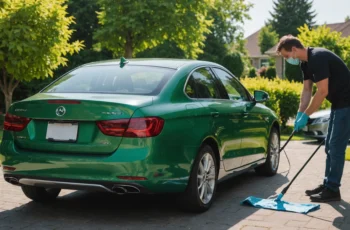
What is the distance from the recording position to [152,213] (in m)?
5.63

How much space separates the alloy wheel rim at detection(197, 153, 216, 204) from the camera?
18.5 feet

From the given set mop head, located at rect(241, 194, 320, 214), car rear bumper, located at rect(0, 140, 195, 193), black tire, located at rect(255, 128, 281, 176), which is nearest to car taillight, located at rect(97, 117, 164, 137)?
car rear bumper, located at rect(0, 140, 195, 193)

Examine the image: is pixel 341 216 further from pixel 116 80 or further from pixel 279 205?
pixel 116 80

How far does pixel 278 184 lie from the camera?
7.48 meters

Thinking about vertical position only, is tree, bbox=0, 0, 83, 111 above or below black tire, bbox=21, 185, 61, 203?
above

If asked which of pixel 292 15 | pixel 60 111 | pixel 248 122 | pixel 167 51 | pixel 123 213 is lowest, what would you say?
pixel 123 213

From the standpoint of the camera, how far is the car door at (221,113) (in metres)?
5.92

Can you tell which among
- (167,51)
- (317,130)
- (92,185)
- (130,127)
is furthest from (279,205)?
(167,51)

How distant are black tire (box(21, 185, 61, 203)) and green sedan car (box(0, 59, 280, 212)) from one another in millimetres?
12

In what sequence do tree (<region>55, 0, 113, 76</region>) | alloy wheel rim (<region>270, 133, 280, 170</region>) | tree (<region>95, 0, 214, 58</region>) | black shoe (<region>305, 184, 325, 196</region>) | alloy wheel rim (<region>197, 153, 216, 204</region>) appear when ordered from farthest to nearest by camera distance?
tree (<region>55, 0, 113, 76</region>)
tree (<region>95, 0, 214, 58</region>)
alloy wheel rim (<region>270, 133, 280, 170</region>)
black shoe (<region>305, 184, 325, 196</region>)
alloy wheel rim (<region>197, 153, 216, 204</region>)

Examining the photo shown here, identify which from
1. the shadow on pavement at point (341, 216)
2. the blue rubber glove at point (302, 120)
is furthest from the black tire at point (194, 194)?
the blue rubber glove at point (302, 120)

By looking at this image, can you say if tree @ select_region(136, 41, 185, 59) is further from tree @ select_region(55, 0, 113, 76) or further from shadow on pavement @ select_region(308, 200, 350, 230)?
shadow on pavement @ select_region(308, 200, 350, 230)

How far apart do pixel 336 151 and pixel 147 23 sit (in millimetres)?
19718

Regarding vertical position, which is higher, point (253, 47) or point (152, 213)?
point (253, 47)
